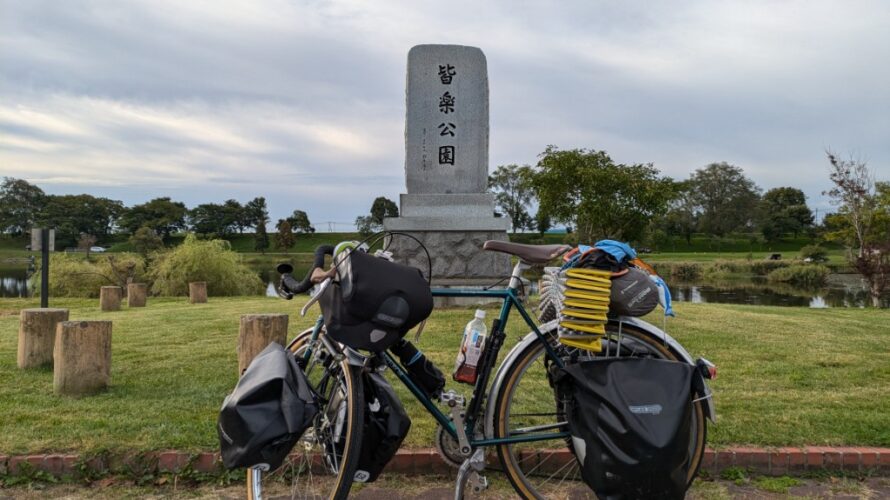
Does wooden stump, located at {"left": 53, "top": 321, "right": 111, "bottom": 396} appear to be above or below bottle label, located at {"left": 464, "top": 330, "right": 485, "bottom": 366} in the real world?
below

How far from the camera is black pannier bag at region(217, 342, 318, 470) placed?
6.82 feet

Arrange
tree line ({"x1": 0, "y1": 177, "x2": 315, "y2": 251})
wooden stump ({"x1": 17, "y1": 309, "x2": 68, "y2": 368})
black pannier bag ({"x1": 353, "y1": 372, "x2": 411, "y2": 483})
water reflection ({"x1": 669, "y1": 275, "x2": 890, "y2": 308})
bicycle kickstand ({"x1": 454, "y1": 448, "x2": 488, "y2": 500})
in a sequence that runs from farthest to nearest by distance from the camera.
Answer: tree line ({"x1": 0, "y1": 177, "x2": 315, "y2": 251}) → water reflection ({"x1": 669, "y1": 275, "x2": 890, "y2": 308}) → wooden stump ({"x1": 17, "y1": 309, "x2": 68, "y2": 368}) → bicycle kickstand ({"x1": 454, "y1": 448, "x2": 488, "y2": 500}) → black pannier bag ({"x1": 353, "y1": 372, "x2": 411, "y2": 483})

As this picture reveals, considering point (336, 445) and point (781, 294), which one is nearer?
point (336, 445)

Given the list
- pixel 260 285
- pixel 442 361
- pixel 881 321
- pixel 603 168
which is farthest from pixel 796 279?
pixel 442 361

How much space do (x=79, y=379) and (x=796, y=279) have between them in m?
31.9

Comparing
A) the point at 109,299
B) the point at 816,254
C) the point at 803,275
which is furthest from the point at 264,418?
the point at 816,254

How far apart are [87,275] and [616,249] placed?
21.4 m

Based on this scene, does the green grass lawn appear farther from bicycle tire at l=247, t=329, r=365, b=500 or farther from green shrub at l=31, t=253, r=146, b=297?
green shrub at l=31, t=253, r=146, b=297

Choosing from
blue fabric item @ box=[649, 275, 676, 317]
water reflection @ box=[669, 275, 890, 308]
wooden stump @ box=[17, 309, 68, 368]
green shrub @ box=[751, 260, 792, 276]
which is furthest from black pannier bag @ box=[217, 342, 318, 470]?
green shrub @ box=[751, 260, 792, 276]

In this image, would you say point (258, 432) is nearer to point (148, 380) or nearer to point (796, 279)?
point (148, 380)

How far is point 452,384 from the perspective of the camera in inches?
162

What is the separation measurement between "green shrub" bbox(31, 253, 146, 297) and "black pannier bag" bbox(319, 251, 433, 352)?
785 inches

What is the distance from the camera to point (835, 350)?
5707 mm

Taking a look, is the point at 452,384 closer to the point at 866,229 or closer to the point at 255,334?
the point at 255,334
